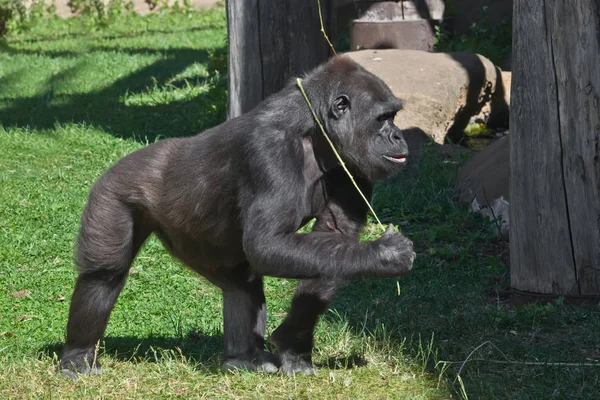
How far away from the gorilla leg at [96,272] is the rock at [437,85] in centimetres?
376

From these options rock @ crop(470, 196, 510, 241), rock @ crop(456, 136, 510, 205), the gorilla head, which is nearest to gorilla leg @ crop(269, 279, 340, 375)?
the gorilla head

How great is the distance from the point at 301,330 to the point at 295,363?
0.14m

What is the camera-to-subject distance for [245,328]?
4.19 meters

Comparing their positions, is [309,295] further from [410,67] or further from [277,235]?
[410,67]

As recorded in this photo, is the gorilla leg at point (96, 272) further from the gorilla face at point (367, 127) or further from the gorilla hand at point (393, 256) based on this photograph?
the gorilla hand at point (393, 256)

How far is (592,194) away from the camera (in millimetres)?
4582

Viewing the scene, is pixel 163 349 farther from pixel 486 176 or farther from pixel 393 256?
pixel 486 176

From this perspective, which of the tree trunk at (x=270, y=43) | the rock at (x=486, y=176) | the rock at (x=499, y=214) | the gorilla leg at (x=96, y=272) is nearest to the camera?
the gorilla leg at (x=96, y=272)

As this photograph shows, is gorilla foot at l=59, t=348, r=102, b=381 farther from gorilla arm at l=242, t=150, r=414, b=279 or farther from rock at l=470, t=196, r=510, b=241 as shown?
rock at l=470, t=196, r=510, b=241

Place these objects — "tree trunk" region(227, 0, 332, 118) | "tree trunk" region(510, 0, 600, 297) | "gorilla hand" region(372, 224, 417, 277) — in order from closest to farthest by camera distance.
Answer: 1. "gorilla hand" region(372, 224, 417, 277)
2. "tree trunk" region(510, 0, 600, 297)
3. "tree trunk" region(227, 0, 332, 118)

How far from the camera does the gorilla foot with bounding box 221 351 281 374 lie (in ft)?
13.5

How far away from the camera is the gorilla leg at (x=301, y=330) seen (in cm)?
399

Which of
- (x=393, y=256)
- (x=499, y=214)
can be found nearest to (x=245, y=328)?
(x=393, y=256)

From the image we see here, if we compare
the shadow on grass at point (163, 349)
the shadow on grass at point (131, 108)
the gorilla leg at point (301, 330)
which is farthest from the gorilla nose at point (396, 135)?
the shadow on grass at point (131, 108)
